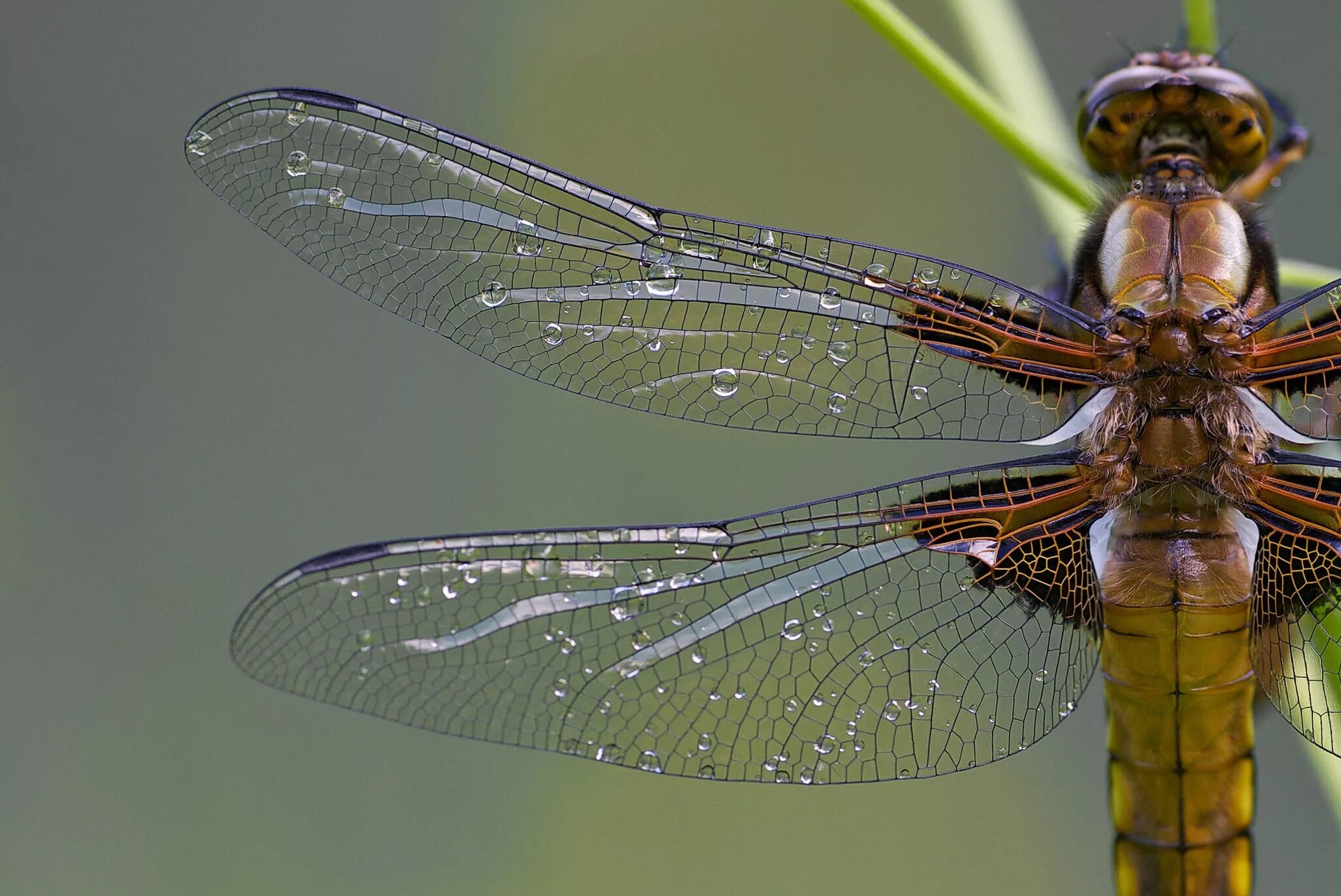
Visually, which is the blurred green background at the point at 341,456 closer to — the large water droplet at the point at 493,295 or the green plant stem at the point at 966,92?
the green plant stem at the point at 966,92

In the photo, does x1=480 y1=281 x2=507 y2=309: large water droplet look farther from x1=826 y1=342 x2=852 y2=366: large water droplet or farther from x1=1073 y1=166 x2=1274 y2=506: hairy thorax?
x1=1073 y1=166 x2=1274 y2=506: hairy thorax

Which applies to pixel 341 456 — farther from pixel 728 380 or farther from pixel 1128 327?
pixel 1128 327

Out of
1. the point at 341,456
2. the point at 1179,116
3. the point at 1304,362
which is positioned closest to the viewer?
the point at 1304,362

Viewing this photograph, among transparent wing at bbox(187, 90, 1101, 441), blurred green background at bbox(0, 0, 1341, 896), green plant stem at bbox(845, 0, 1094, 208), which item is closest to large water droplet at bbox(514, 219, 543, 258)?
transparent wing at bbox(187, 90, 1101, 441)

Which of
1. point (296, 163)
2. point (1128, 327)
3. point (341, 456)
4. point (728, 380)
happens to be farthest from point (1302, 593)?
point (341, 456)

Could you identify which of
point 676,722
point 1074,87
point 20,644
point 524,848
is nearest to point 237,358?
point 20,644

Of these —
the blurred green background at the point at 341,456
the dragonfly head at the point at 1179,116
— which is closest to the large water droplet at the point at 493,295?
the dragonfly head at the point at 1179,116
